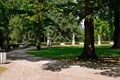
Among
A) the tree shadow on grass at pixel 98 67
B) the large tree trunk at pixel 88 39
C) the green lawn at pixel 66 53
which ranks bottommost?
the tree shadow on grass at pixel 98 67

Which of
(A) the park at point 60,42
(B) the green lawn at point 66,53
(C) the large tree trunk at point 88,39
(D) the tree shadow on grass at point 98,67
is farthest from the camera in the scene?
(B) the green lawn at point 66,53

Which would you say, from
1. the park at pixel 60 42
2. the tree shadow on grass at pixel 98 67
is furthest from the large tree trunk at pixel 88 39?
the tree shadow on grass at pixel 98 67

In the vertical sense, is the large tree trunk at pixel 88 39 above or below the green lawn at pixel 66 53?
above

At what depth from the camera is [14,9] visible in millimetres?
44750

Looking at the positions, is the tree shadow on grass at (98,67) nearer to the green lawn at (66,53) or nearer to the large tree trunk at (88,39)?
the large tree trunk at (88,39)

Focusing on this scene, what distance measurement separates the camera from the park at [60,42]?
1692cm

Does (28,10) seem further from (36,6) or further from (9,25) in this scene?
(36,6)

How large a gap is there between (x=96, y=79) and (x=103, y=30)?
7686 cm

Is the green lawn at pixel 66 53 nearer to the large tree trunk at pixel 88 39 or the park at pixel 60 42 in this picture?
the park at pixel 60 42

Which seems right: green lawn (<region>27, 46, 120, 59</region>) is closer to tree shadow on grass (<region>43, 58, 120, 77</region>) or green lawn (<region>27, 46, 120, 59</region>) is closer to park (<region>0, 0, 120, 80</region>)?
park (<region>0, 0, 120, 80</region>)

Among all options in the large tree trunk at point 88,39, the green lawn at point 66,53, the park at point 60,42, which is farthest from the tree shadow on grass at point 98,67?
the green lawn at point 66,53

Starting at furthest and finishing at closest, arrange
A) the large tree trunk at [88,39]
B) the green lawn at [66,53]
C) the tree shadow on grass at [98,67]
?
the green lawn at [66,53] → the large tree trunk at [88,39] → the tree shadow on grass at [98,67]

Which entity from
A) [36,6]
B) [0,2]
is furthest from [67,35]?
[36,6]

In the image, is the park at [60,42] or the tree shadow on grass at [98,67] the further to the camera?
the park at [60,42]
